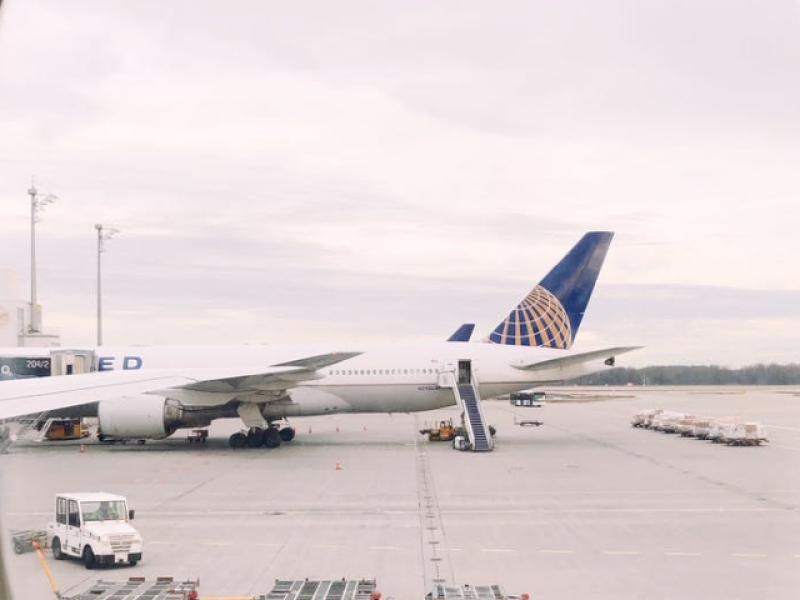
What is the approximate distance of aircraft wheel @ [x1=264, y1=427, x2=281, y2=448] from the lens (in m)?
33.2

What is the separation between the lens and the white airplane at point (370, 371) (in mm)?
31641

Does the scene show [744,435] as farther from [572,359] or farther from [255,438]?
[255,438]

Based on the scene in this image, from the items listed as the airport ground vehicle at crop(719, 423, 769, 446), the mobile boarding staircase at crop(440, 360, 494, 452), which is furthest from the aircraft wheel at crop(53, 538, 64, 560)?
the airport ground vehicle at crop(719, 423, 769, 446)

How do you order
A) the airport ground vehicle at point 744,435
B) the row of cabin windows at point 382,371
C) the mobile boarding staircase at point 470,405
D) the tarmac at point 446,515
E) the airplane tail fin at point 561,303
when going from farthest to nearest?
the airplane tail fin at point 561,303
the row of cabin windows at point 382,371
the airport ground vehicle at point 744,435
the mobile boarding staircase at point 470,405
the tarmac at point 446,515

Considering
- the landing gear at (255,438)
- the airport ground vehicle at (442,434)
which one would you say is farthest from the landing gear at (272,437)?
the airport ground vehicle at (442,434)

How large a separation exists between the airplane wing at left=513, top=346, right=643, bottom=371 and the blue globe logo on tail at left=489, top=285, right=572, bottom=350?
1.69 metres

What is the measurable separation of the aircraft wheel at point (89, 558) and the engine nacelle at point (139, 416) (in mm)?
17937

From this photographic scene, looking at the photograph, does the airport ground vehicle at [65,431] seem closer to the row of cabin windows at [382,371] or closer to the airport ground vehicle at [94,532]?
the row of cabin windows at [382,371]

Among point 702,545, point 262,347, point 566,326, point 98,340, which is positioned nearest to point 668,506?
point 702,545

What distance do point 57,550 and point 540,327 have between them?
2530 cm

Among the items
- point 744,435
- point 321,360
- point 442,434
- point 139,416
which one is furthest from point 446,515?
point 744,435

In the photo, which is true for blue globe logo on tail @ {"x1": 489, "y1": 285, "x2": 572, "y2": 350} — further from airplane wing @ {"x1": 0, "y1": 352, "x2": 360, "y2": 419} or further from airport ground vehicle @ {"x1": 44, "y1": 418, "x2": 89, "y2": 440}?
airplane wing @ {"x1": 0, "y1": 352, "x2": 360, "y2": 419}

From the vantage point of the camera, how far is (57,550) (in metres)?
14.2

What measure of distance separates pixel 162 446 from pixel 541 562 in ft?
79.3
